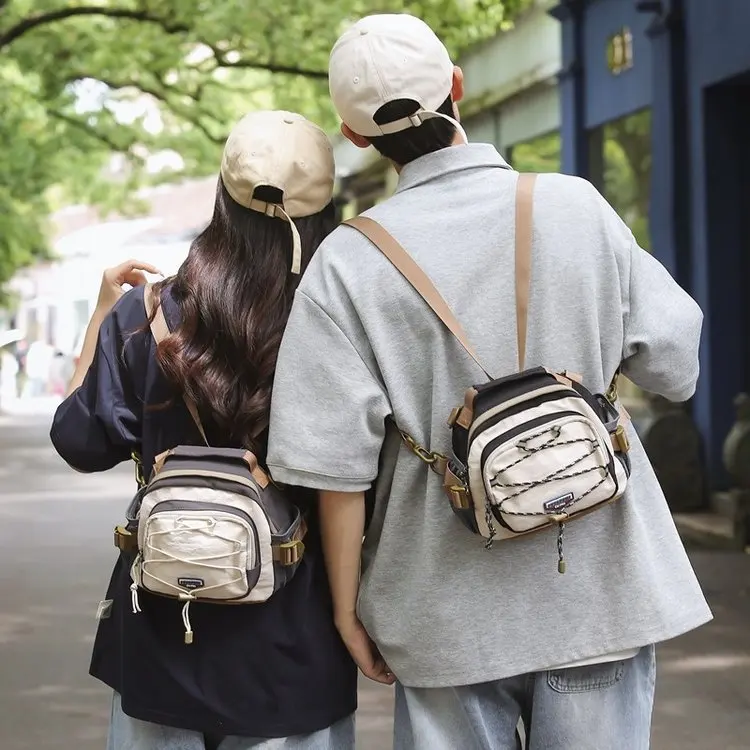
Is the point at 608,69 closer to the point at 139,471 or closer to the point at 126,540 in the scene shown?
the point at 139,471

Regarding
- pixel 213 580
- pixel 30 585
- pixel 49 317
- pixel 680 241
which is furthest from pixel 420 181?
pixel 49 317

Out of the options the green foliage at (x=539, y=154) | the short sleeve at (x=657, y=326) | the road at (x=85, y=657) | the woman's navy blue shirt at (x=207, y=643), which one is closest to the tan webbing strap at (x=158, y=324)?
the woman's navy blue shirt at (x=207, y=643)

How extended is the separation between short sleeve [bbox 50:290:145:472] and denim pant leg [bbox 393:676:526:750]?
0.74 metres

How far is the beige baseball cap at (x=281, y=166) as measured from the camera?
275 centimetres

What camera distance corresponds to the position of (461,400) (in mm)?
2531

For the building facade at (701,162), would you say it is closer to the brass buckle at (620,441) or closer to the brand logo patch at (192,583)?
the brass buckle at (620,441)

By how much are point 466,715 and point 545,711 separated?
0.45 feet

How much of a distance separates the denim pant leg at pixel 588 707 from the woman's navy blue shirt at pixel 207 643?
41cm

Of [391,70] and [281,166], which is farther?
[281,166]

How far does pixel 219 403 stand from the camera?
270cm

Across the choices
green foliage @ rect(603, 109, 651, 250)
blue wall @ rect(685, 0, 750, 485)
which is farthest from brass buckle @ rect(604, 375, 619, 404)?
green foliage @ rect(603, 109, 651, 250)

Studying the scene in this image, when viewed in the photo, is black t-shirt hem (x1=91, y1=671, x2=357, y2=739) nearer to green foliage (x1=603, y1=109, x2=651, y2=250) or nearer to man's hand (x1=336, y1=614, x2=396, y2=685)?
man's hand (x1=336, y1=614, x2=396, y2=685)

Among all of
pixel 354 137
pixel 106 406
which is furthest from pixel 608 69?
pixel 106 406

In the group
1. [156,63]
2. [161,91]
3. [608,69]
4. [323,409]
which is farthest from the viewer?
[161,91]
